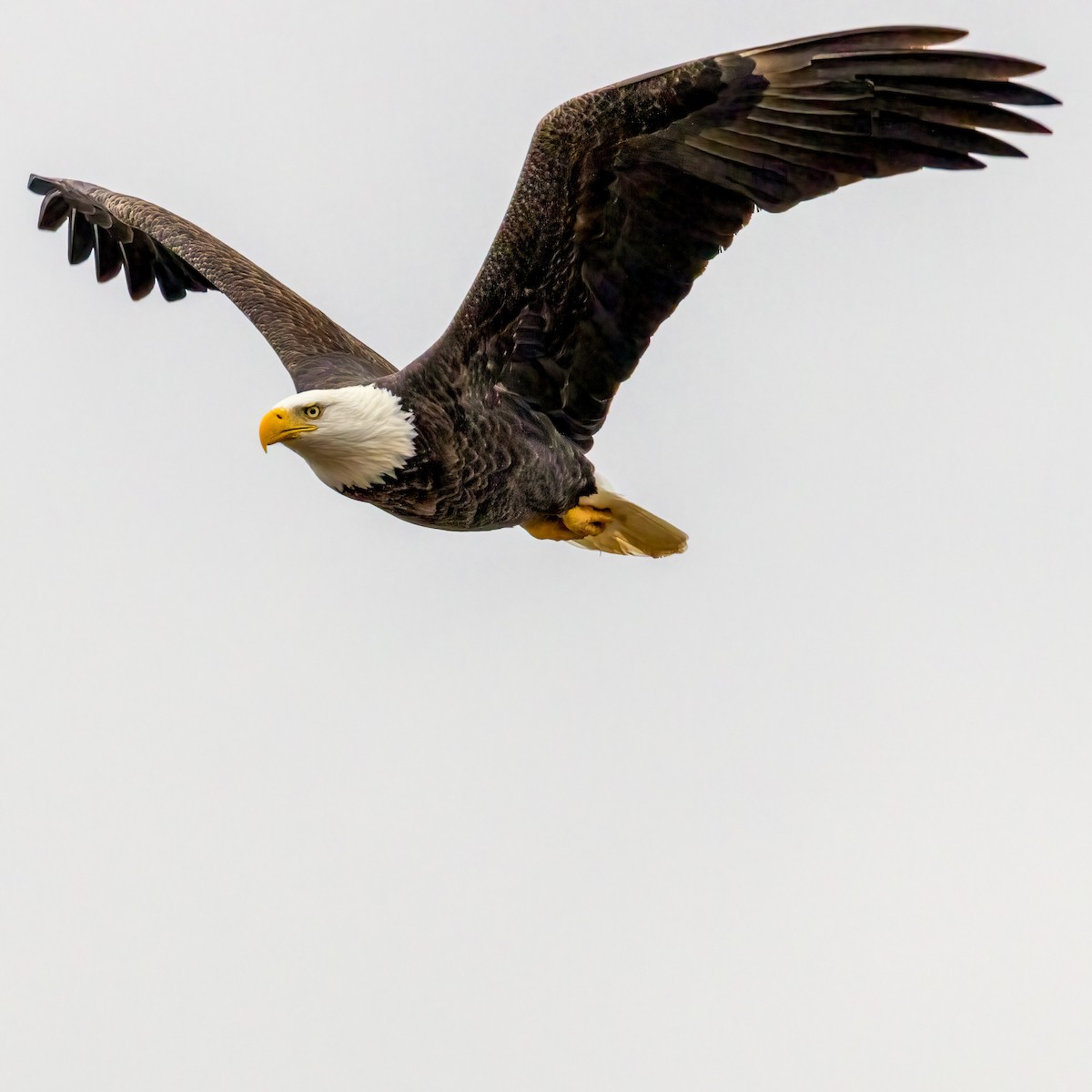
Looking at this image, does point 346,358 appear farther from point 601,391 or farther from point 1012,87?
point 1012,87

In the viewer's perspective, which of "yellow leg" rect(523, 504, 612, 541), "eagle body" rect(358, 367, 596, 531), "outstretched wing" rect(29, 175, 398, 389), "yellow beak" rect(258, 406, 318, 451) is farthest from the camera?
"yellow leg" rect(523, 504, 612, 541)

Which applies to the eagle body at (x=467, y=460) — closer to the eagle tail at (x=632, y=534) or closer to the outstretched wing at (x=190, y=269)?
the outstretched wing at (x=190, y=269)

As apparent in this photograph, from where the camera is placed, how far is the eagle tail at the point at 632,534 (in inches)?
406

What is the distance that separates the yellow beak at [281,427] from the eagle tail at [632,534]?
181cm

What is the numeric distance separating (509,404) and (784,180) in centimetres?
163

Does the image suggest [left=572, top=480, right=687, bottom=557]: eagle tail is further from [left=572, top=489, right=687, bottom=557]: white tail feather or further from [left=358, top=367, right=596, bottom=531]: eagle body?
[left=358, top=367, right=596, bottom=531]: eagle body

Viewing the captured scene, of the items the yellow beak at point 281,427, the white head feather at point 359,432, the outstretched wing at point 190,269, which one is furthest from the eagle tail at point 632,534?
the yellow beak at point 281,427

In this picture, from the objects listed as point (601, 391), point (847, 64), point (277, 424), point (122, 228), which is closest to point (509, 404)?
point (601, 391)

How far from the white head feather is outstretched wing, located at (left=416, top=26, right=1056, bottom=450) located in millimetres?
304

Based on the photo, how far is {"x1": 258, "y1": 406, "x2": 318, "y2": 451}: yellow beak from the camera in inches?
346

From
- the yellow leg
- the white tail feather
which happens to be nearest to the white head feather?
the yellow leg

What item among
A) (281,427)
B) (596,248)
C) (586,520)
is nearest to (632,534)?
(586,520)

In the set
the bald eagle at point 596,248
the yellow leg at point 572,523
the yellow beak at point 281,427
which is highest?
the bald eagle at point 596,248

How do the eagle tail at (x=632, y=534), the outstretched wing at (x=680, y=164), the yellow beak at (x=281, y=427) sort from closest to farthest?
1. the outstretched wing at (x=680, y=164)
2. the yellow beak at (x=281, y=427)
3. the eagle tail at (x=632, y=534)
